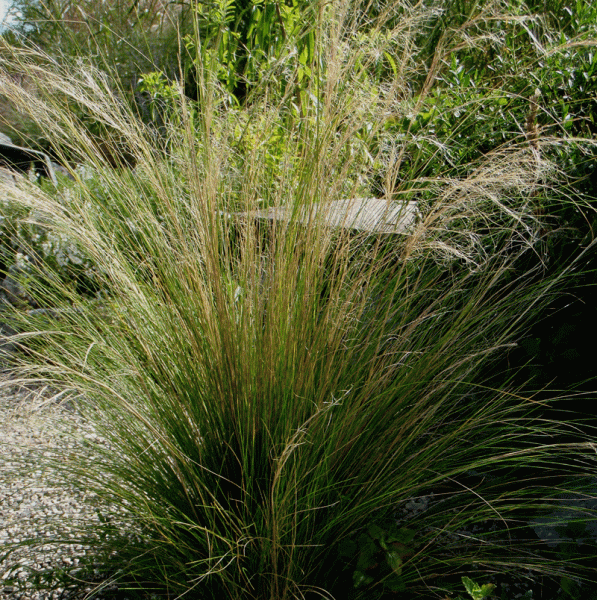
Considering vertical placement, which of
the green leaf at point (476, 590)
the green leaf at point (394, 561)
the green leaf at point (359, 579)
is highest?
the green leaf at point (394, 561)

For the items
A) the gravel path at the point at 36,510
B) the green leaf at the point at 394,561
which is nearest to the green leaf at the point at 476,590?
the green leaf at the point at 394,561

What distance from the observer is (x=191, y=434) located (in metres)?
1.43

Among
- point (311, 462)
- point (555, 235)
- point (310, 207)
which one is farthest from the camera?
point (555, 235)

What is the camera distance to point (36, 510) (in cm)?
195

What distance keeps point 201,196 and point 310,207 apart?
28cm

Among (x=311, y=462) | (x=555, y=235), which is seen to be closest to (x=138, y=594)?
(x=311, y=462)

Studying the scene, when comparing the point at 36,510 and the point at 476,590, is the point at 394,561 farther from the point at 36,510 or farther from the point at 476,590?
the point at 36,510

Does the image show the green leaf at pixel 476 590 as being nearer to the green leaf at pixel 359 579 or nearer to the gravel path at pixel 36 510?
the green leaf at pixel 359 579

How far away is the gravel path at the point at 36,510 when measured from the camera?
1549mm

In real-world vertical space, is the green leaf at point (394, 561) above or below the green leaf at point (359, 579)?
above

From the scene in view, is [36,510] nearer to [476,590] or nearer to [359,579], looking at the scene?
[359,579]

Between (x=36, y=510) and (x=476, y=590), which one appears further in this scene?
(x=36, y=510)

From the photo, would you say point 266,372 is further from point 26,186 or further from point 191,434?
point 26,186

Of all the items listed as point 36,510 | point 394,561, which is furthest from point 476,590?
point 36,510
